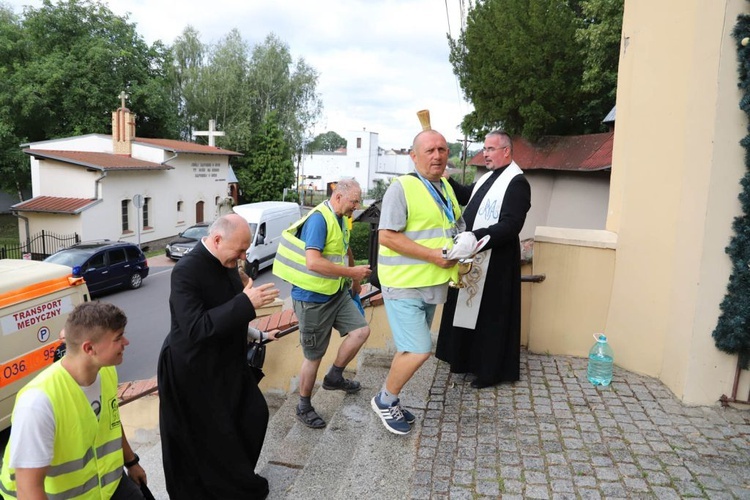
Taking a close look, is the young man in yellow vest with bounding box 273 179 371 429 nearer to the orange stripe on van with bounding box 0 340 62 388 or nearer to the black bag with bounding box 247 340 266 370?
the black bag with bounding box 247 340 266 370

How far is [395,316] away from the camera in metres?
3.58


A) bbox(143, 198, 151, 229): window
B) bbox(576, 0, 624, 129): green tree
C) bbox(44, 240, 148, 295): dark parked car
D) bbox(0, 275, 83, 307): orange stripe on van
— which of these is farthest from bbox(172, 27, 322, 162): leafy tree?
bbox(0, 275, 83, 307): orange stripe on van

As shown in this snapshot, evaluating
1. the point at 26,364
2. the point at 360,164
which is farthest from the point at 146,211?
the point at 360,164

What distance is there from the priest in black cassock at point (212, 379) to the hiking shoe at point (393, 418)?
74 cm

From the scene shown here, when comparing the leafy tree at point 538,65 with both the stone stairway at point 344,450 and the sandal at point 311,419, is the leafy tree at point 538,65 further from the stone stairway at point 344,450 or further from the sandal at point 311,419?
the sandal at point 311,419

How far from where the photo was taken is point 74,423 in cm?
237

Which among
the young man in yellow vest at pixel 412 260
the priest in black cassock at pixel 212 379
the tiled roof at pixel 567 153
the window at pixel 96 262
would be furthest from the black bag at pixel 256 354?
the window at pixel 96 262

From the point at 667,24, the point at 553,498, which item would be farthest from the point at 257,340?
the point at 667,24

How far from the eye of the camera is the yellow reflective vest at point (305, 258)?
4230mm

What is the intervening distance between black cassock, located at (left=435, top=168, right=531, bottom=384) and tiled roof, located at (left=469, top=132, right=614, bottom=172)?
980 centimetres

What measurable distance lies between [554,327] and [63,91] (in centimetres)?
3369

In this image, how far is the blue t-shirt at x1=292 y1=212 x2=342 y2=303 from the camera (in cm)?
415

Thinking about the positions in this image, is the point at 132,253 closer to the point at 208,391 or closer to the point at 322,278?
the point at 322,278

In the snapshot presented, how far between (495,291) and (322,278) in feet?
4.31
